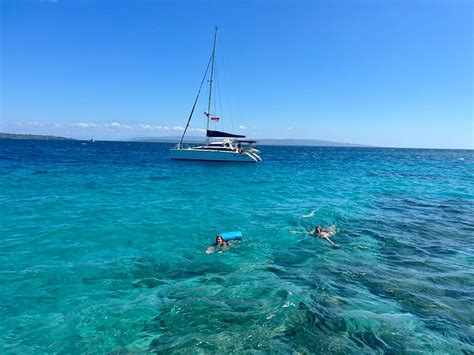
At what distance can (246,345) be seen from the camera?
5.49 meters

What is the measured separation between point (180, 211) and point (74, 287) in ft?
27.2

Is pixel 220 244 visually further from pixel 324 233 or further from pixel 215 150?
pixel 215 150

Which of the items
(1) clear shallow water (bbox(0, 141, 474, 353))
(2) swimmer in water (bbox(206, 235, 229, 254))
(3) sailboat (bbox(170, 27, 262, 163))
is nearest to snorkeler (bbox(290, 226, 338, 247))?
(1) clear shallow water (bbox(0, 141, 474, 353))

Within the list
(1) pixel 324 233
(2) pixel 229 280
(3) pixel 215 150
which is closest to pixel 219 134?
(3) pixel 215 150

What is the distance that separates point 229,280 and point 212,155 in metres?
35.7

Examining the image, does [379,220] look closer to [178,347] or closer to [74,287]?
[178,347]

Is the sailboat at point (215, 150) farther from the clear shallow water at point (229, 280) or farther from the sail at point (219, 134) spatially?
the clear shallow water at point (229, 280)

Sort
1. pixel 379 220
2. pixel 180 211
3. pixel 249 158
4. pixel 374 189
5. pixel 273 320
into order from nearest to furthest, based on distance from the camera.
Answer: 1. pixel 273 320
2. pixel 379 220
3. pixel 180 211
4. pixel 374 189
5. pixel 249 158

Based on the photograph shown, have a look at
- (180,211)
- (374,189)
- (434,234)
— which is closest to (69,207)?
(180,211)

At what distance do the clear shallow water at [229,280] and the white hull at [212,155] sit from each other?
26.8m

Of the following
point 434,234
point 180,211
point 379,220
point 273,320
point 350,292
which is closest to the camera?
point 273,320

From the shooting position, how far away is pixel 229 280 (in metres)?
8.07

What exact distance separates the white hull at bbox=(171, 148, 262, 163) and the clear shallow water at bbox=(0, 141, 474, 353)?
26.8 metres

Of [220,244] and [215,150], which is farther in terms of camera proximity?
[215,150]
